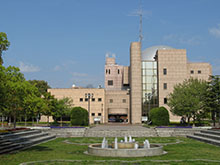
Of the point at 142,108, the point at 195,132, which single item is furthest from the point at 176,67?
the point at 195,132

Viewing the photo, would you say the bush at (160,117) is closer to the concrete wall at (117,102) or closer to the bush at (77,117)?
the bush at (77,117)

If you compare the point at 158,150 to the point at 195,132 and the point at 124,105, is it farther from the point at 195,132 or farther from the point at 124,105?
the point at 124,105

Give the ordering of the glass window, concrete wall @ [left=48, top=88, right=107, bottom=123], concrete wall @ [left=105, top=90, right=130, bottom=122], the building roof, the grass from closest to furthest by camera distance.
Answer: the grass, the glass window, concrete wall @ [left=48, top=88, right=107, bottom=123], concrete wall @ [left=105, top=90, right=130, bottom=122], the building roof

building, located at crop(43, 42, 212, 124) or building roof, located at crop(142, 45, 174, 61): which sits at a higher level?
building roof, located at crop(142, 45, 174, 61)

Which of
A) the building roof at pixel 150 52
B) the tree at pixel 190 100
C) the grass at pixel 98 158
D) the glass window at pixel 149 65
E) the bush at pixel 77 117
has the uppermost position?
the building roof at pixel 150 52

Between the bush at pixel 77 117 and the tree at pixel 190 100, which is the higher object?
the tree at pixel 190 100

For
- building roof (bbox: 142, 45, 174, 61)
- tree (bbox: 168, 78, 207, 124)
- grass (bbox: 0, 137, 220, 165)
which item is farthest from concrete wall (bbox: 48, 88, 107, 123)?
grass (bbox: 0, 137, 220, 165)

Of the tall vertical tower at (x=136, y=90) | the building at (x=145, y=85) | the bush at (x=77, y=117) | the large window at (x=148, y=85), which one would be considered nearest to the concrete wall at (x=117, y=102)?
the building at (x=145, y=85)

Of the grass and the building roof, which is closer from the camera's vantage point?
the grass

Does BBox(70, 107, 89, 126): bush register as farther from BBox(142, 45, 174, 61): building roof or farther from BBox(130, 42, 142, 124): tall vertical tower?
BBox(142, 45, 174, 61): building roof

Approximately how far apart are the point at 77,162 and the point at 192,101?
31520 mm

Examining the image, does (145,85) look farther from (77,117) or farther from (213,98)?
(77,117)

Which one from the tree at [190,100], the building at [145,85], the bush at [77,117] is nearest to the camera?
the bush at [77,117]

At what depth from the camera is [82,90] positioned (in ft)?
238
